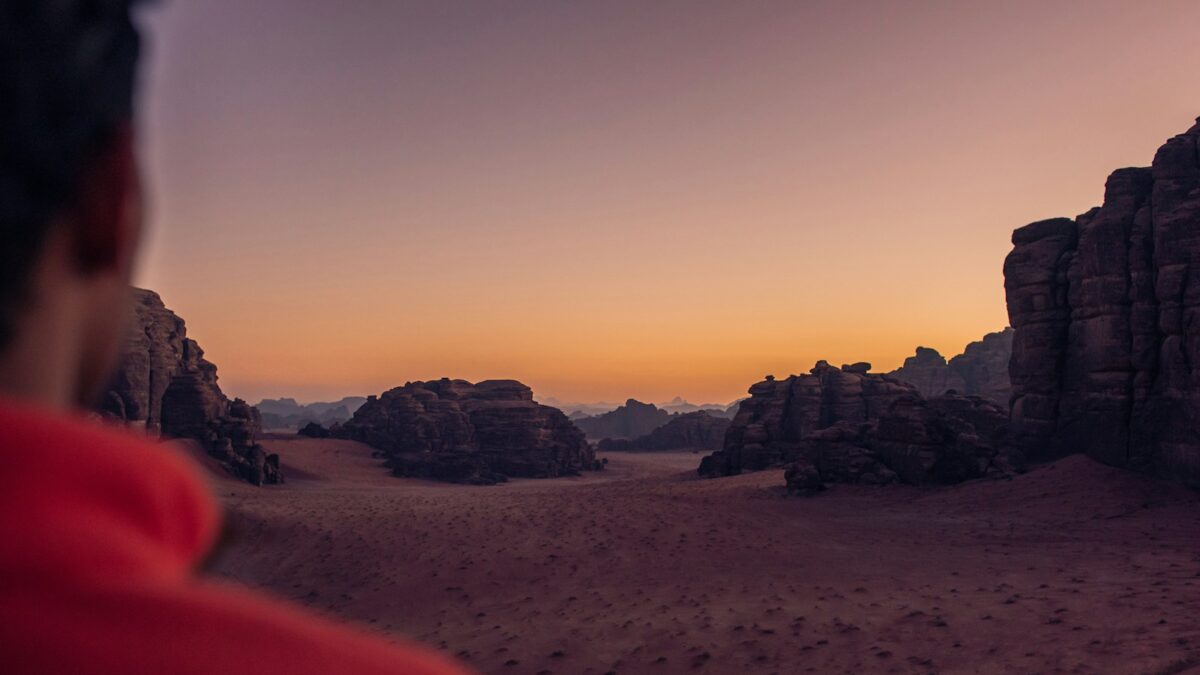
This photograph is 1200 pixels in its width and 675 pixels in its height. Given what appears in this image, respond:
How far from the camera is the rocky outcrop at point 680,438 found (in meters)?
81.6

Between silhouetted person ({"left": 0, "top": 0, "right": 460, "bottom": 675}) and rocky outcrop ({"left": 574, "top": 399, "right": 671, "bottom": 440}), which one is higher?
silhouetted person ({"left": 0, "top": 0, "right": 460, "bottom": 675})

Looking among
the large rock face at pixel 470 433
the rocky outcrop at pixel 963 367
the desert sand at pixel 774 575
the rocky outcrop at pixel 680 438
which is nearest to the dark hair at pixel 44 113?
the desert sand at pixel 774 575

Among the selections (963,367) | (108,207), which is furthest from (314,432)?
(963,367)

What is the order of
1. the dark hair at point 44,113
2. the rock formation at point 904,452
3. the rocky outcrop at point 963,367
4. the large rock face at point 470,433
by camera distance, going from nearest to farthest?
1. the dark hair at point 44,113
2. the rock formation at point 904,452
3. the large rock face at point 470,433
4. the rocky outcrop at point 963,367

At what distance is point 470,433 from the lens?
184 feet

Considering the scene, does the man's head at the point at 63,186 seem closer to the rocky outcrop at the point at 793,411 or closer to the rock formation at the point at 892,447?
the rock formation at the point at 892,447

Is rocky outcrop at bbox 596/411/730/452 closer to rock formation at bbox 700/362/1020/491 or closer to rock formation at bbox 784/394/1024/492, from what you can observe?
rock formation at bbox 700/362/1020/491

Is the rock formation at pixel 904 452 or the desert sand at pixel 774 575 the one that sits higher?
the rock formation at pixel 904 452

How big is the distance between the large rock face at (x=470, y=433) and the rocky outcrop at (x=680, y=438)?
23.2 m


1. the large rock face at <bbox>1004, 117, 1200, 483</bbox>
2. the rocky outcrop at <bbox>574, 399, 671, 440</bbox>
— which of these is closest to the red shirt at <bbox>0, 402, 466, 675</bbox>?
the large rock face at <bbox>1004, 117, 1200, 483</bbox>

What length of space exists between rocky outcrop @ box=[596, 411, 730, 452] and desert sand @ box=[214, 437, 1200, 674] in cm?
5356

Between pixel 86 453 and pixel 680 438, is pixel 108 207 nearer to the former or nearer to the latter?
pixel 86 453

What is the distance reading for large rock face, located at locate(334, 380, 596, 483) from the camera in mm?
50737

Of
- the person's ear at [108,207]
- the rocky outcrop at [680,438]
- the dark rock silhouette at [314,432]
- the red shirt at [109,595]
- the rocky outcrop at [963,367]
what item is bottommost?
the rocky outcrop at [680,438]
